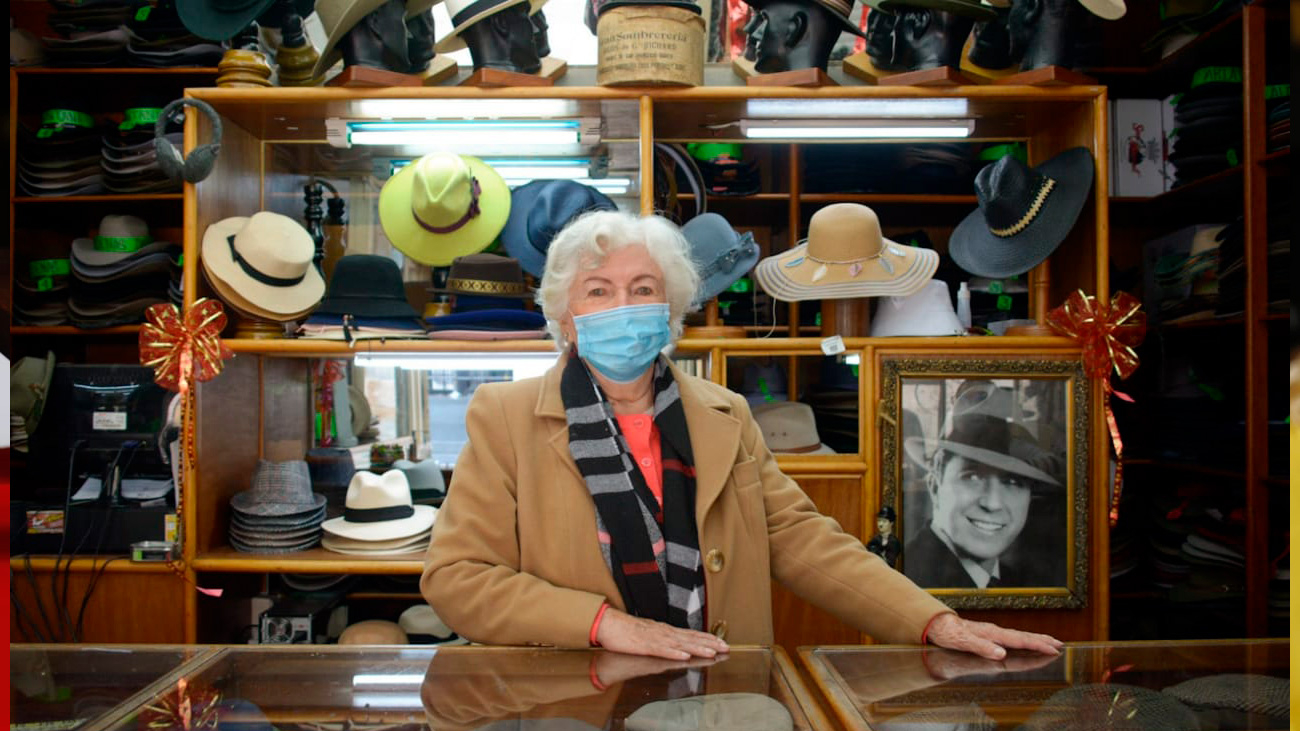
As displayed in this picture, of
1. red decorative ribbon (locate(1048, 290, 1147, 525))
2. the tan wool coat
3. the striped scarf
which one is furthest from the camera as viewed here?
red decorative ribbon (locate(1048, 290, 1147, 525))

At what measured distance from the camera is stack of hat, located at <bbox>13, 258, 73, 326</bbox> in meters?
3.98

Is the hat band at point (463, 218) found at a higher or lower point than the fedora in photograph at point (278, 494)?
higher

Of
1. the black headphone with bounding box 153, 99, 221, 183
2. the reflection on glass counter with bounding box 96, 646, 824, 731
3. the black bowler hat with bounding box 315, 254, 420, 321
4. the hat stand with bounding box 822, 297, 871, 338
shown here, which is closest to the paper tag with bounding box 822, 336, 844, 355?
the hat stand with bounding box 822, 297, 871, 338

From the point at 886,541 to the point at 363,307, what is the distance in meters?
1.80

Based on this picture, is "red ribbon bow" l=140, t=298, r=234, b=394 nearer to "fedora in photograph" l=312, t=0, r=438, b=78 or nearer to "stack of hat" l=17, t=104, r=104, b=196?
"fedora in photograph" l=312, t=0, r=438, b=78

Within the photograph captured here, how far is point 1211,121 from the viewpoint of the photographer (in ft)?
11.7

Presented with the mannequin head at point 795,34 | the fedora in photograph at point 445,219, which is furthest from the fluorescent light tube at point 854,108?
the fedora in photograph at point 445,219

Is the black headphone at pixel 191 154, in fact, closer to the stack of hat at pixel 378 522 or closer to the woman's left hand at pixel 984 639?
the stack of hat at pixel 378 522

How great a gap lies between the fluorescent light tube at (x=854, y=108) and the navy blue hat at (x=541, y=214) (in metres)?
0.59

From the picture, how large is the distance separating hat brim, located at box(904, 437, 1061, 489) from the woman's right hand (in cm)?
160

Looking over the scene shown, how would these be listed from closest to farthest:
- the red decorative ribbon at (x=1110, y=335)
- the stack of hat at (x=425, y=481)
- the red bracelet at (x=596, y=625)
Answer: the red bracelet at (x=596, y=625) → the red decorative ribbon at (x=1110, y=335) → the stack of hat at (x=425, y=481)

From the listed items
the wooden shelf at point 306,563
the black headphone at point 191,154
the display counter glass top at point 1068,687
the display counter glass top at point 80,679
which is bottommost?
the wooden shelf at point 306,563

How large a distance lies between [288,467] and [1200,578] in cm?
349

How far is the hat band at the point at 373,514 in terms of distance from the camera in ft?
9.62
